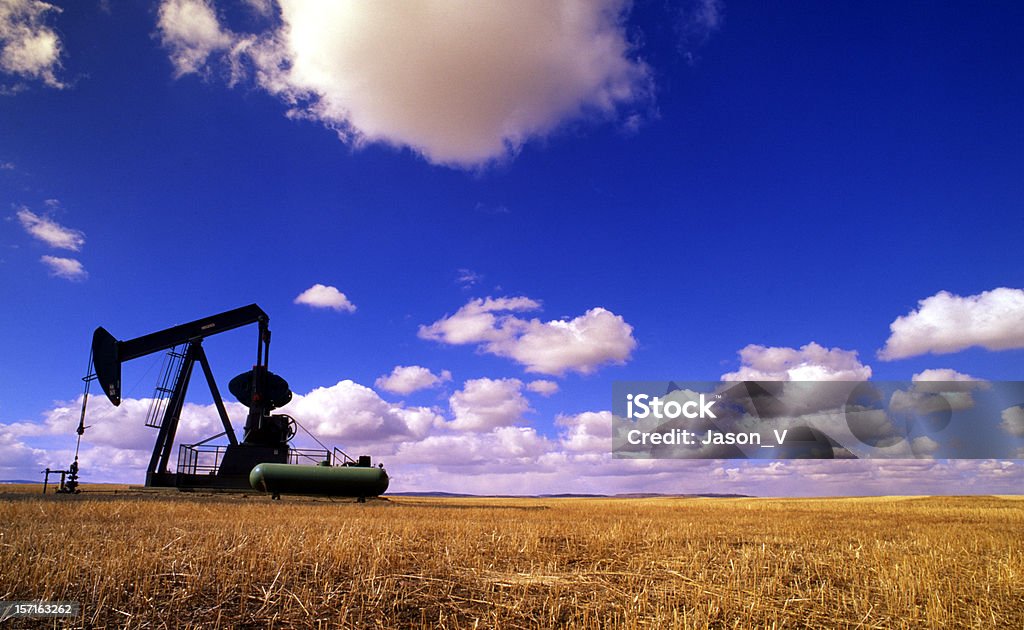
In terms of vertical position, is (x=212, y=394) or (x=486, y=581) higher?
(x=212, y=394)

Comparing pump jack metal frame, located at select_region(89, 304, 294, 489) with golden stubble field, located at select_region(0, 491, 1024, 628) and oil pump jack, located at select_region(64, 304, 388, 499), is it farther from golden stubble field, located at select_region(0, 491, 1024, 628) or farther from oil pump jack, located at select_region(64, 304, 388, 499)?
golden stubble field, located at select_region(0, 491, 1024, 628)

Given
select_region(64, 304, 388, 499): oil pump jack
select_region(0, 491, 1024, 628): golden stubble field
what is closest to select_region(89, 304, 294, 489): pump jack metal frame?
select_region(64, 304, 388, 499): oil pump jack

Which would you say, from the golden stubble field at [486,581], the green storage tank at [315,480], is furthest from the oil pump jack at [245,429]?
the golden stubble field at [486,581]

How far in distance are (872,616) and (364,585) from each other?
6.72 meters

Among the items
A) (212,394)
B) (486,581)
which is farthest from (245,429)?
(486,581)

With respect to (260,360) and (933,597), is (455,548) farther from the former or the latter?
(260,360)

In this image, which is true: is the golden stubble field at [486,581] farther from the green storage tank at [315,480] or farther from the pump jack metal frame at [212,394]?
the pump jack metal frame at [212,394]

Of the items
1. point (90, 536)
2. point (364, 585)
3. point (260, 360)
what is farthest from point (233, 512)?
point (260, 360)

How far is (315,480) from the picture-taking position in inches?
1447

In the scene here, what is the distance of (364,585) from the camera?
847 centimetres

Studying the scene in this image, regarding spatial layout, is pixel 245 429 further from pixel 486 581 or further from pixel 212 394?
pixel 486 581

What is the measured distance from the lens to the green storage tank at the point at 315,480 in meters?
36.8

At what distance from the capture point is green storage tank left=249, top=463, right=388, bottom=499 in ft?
121

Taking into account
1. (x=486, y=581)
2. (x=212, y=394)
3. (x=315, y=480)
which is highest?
(x=212, y=394)
